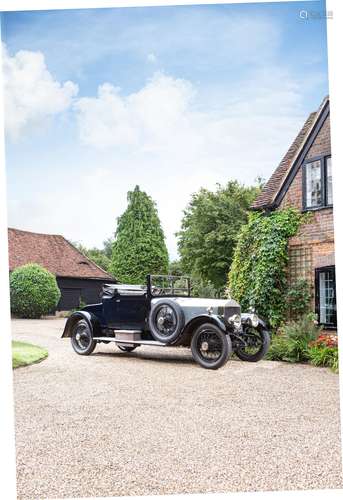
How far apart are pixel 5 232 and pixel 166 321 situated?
1682mm

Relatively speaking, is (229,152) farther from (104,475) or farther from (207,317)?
(104,475)

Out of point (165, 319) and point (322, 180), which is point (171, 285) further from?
point (322, 180)

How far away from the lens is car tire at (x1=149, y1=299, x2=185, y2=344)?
4289 millimetres

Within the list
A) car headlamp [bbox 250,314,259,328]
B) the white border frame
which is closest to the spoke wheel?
car headlamp [bbox 250,314,259,328]

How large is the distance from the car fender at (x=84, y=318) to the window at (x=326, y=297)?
167 centimetres

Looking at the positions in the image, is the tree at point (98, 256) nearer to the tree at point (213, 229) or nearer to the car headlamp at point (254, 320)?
the tree at point (213, 229)

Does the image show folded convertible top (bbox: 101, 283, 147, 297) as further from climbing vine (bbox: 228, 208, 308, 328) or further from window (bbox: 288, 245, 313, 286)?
window (bbox: 288, 245, 313, 286)

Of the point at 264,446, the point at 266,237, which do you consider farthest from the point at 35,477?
the point at 266,237

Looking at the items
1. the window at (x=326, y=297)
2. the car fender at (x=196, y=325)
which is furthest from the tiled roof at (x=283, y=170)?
the car fender at (x=196, y=325)

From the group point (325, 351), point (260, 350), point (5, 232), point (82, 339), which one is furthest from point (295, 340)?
point (5, 232)

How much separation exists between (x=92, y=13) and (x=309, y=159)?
167cm

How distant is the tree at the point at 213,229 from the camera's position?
3738mm

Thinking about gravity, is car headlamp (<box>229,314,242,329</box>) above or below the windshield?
below

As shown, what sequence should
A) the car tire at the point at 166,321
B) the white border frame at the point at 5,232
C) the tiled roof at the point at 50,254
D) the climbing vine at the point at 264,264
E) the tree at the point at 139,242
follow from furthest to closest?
the car tire at the point at 166,321 < the climbing vine at the point at 264,264 < the tree at the point at 139,242 < the tiled roof at the point at 50,254 < the white border frame at the point at 5,232
